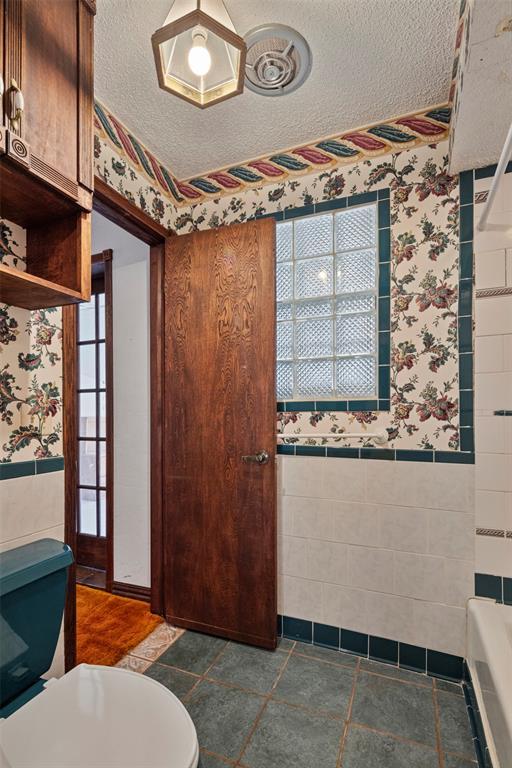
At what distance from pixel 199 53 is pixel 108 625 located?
255cm

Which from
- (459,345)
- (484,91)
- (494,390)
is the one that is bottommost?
(494,390)

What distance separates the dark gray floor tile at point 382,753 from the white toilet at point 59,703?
79cm

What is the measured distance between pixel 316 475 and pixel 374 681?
0.88 m

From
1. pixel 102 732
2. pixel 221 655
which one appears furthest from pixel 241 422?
pixel 102 732

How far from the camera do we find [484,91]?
4.19ft

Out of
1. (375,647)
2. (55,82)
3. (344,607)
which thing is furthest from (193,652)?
(55,82)

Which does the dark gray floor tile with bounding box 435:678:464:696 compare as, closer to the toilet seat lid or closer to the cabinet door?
the toilet seat lid

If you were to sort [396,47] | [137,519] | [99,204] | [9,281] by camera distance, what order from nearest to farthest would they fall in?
[9,281] → [396,47] → [99,204] → [137,519]

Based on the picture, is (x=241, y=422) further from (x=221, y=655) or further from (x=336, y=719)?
(x=336, y=719)

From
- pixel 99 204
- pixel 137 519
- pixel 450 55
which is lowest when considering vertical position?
pixel 137 519

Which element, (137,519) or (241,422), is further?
(137,519)

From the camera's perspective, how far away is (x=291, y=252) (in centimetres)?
203

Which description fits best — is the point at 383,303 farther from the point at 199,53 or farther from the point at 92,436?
the point at 92,436

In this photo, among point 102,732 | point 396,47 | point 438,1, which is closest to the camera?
point 102,732
